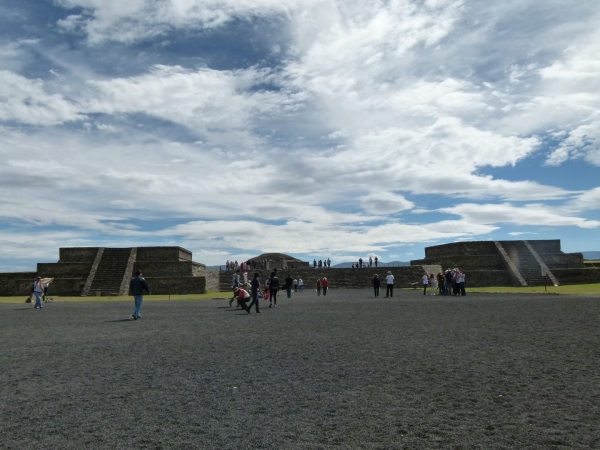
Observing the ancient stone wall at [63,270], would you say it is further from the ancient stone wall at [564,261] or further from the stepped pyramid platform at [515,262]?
the ancient stone wall at [564,261]

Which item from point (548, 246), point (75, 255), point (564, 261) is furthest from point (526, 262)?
point (75, 255)

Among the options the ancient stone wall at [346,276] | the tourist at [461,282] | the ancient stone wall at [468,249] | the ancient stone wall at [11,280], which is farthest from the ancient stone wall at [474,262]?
the ancient stone wall at [11,280]

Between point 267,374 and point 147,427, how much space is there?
264 centimetres

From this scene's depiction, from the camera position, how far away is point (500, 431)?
4.64 m

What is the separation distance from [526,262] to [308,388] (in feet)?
128

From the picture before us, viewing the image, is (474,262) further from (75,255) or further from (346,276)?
(75,255)

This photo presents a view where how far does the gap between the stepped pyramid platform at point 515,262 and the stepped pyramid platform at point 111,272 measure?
21.9 meters

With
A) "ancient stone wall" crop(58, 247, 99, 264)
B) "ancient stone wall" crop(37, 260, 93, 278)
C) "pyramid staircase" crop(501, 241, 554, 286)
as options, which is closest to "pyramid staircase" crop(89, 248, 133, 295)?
"ancient stone wall" crop(37, 260, 93, 278)

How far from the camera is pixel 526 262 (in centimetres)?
4069

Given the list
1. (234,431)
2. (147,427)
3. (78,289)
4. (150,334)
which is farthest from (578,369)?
(78,289)

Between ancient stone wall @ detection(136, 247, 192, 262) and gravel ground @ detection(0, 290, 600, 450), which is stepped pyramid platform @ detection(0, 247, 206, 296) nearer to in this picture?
ancient stone wall @ detection(136, 247, 192, 262)

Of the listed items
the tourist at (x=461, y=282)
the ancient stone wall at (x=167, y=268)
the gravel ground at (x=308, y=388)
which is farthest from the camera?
the ancient stone wall at (x=167, y=268)

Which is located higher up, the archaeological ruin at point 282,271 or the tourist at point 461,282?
the archaeological ruin at point 282,271

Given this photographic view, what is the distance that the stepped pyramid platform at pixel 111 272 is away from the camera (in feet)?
121
